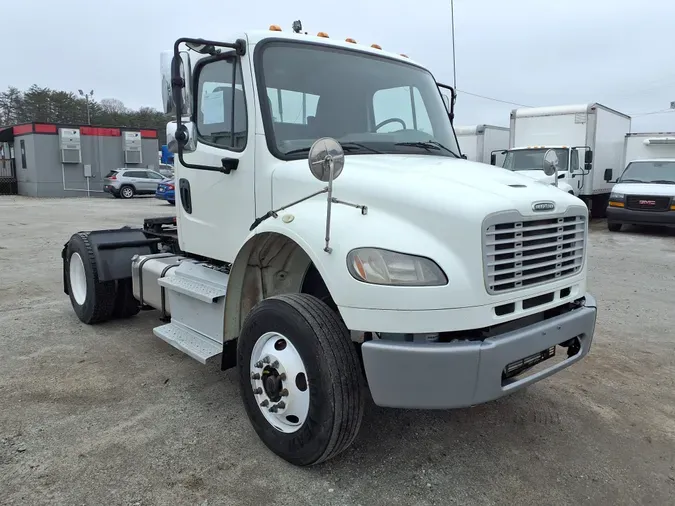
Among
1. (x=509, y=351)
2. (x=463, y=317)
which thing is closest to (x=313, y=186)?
(x=463, y=317)

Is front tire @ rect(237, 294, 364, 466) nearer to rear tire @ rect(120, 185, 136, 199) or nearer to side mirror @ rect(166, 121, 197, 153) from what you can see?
side mirror @ rect(166, 121, 197, 153)

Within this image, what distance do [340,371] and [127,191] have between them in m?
28.3

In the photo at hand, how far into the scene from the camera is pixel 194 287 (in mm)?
3955

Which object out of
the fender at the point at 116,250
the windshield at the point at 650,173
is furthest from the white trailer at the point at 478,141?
the fender at the point at 116,250

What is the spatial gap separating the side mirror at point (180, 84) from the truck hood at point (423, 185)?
2.62 feet

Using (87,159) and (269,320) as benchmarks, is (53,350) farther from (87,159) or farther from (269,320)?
(87,159)

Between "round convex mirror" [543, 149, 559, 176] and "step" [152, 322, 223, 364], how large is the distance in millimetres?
2758

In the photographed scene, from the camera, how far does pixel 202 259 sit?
4.59m

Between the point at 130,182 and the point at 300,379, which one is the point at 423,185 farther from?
the point at 130,182

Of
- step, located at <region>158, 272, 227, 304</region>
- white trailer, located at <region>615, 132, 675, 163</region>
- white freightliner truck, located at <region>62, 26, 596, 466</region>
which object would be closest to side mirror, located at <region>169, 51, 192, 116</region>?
white freightliner truck, located at <region>62, 26, 596, 466</region>

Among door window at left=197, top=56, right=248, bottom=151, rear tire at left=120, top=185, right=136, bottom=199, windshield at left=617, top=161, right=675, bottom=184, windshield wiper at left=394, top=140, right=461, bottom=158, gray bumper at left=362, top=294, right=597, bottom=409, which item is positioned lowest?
rear tire at left=120, top=185, right=136, bottom=199

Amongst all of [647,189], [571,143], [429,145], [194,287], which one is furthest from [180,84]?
[571,143]

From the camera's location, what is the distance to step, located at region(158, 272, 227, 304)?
3688mm

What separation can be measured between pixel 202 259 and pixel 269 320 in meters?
1.77
